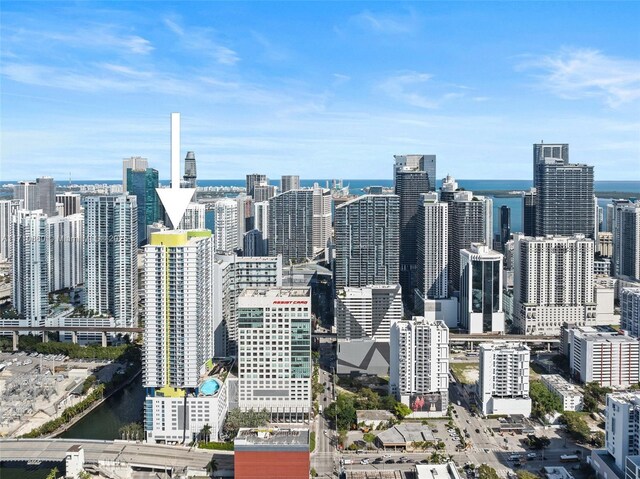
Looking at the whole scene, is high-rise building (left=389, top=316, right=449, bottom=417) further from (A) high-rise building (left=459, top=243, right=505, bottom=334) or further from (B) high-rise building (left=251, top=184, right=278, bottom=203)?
(B) high-rise building (left=251, top=184, right=278, bottom=203)

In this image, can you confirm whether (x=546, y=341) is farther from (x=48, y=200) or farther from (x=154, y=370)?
(x=48, y=200)

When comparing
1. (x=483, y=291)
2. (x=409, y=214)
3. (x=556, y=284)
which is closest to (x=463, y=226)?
(x=409, y=214)

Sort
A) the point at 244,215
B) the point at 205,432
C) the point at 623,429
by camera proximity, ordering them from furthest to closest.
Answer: the point at 244,215 < the point at 205,432 < the point at 623,429

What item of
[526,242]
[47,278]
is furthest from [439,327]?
[47,278]

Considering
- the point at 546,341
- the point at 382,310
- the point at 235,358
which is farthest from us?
the point at 546,341

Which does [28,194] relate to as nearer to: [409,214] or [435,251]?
[409,214]

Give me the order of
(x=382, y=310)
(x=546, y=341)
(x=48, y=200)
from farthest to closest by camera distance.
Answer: (x=48, y=200), (x=546, y=341), (x=382, y=310)

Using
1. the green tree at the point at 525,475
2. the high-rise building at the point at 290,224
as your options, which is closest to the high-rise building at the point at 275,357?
the green tree at the point at 525,475
